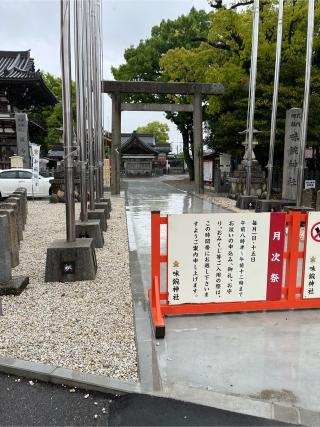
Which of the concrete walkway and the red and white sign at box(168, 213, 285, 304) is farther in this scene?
the red and white sign at box(168, 213, 285, 304)

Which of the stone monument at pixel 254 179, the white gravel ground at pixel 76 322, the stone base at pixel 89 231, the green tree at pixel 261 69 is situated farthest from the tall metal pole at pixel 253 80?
the white gravel ground at pixel 76 322

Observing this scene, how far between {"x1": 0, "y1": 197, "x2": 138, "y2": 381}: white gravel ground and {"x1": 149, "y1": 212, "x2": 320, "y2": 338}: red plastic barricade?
17.7 inches

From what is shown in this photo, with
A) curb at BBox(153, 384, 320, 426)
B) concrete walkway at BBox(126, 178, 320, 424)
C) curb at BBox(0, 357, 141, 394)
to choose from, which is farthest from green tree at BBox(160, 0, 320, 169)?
curb at BBox(0, 357, 141, 394)

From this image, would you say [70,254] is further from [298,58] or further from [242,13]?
[242,13]

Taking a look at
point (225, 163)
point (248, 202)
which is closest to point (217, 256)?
point (248, 202)

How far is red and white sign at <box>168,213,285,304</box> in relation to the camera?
4.18m

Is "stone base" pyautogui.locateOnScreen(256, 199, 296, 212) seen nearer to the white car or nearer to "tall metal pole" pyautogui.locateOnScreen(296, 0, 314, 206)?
"tall metal pole" pyautogui.locateOnScreen(296, 0, 314, 206)

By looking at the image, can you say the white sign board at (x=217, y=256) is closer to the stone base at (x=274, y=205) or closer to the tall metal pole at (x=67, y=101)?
the tall metal pole at (x=67, y=101)

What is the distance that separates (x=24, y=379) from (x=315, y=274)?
328 cm

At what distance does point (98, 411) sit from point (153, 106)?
19.2 meters

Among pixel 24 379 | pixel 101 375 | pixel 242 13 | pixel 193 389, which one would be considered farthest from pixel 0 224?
pixel 242 13

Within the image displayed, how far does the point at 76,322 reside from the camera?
4172 millimetres

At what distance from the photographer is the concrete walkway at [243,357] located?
2965 millimetres

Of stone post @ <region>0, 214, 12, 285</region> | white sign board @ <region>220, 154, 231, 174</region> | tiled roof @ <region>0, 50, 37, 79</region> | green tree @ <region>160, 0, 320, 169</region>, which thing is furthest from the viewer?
white sign board @ <region>220, 154, 231, 174</region>
